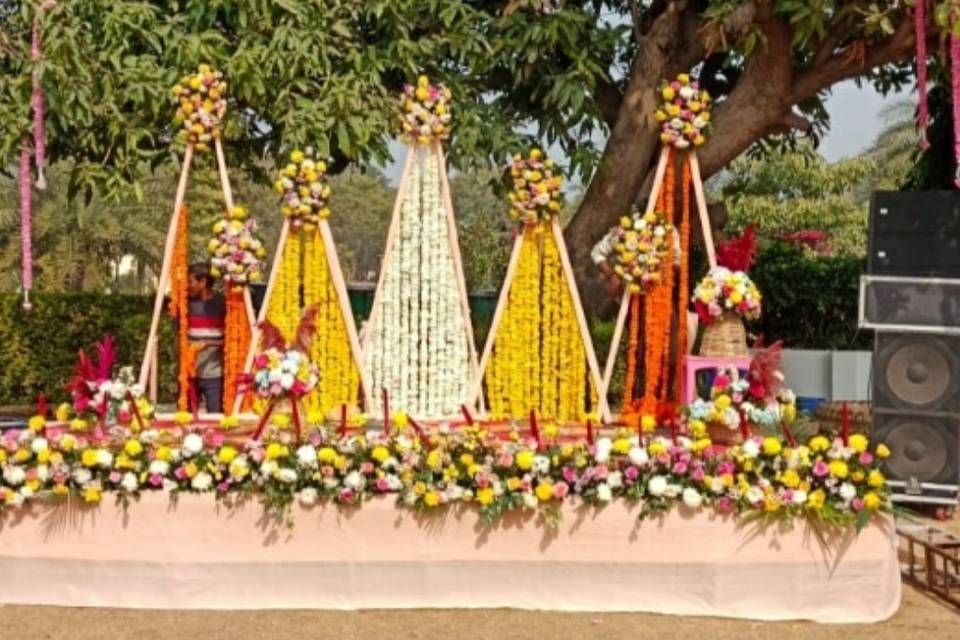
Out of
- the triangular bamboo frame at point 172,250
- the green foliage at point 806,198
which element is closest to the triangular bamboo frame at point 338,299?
the triangular bamboo frame at point 172,250

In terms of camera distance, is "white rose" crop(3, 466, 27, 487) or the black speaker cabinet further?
the black speaker cabinet

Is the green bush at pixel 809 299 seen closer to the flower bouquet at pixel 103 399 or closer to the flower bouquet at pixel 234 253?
the flower bouquet at pixel 234 253

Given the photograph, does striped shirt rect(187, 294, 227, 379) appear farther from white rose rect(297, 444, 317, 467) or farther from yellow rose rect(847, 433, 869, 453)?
yellow rose rect(847, 433, 869, 453)

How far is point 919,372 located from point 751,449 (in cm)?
177

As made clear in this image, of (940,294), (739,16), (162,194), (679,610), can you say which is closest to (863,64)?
(739,16)

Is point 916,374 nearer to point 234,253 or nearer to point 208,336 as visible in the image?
point 234,253

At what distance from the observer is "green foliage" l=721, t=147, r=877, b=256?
29781 mm

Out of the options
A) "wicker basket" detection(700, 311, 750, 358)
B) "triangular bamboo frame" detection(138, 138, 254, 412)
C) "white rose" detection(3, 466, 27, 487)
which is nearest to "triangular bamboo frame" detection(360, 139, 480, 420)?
"triangular bamboo frame" detection(138, 138, 254, 412)

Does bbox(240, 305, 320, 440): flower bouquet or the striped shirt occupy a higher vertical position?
the striped shirt

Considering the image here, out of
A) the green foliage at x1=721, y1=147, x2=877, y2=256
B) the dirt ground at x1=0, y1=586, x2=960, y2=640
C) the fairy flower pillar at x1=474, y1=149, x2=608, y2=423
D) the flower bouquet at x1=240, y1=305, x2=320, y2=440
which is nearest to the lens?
the dirt ground at x1=0, y1=586, x2=960, y2=640

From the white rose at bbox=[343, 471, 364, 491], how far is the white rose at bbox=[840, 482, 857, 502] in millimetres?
2086

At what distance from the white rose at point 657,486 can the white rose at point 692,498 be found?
0.09 m

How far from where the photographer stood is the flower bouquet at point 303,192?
7215 mm

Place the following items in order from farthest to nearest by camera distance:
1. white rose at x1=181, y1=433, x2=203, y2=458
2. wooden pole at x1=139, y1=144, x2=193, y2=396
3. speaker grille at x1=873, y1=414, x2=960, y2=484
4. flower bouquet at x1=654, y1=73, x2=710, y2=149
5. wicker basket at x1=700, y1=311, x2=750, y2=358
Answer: wooden pole at x1=139, y1=144, x2=193, y2=396, flower bouquet at x1=654, y1=73, x2=710, y2=149, wicker basket at x1=700, y1=311, x2=750, y2=358, speaker grille at x1=873, y1=414, x2=960, y2=484, white rose at x1=181, y1=433, x2=203, y2=458
